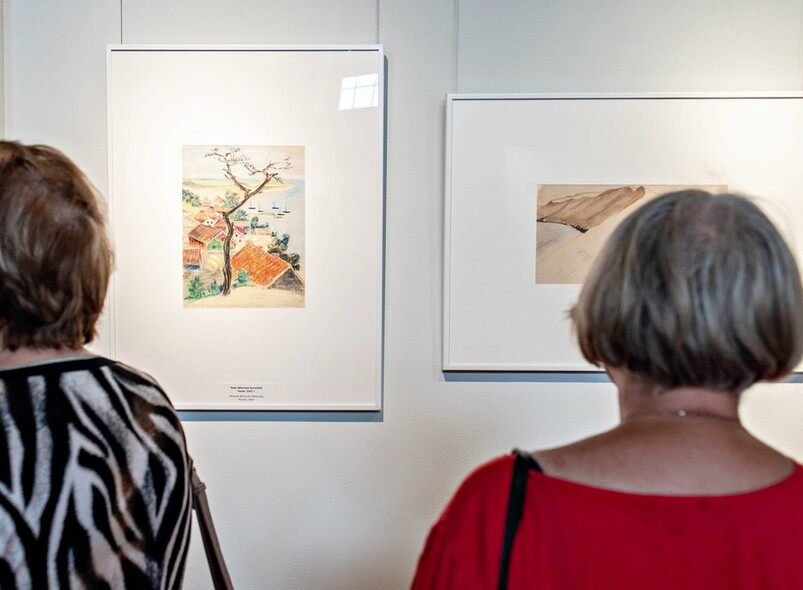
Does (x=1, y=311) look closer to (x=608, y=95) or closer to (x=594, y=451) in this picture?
(x=594, y=451)

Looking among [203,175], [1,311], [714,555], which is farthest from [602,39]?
[1,311]

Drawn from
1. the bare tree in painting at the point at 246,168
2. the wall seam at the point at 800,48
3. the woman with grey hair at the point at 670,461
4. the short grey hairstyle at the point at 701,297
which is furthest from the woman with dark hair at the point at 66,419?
the wall seam at the point at 800,48

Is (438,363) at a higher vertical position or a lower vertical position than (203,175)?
lower

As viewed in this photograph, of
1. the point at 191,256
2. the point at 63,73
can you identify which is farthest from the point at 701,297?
the point at 63,73

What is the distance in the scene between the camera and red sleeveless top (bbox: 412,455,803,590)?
25.1 inches

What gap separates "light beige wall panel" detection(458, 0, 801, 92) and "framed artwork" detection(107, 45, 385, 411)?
32cm

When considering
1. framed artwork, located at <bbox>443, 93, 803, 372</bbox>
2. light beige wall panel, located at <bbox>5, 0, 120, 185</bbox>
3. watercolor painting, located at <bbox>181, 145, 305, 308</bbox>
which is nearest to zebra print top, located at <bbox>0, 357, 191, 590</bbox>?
watercolor painting, located at <bbox>181, 145, 305, 308</bbox>

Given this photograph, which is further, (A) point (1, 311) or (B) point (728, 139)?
(B) point (728, 139)

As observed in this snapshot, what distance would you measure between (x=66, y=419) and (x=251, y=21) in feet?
4.17

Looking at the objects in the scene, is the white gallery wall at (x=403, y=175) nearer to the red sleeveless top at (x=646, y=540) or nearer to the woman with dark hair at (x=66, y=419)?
the woman with dark hair at (x=66, y=419)

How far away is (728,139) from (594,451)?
1.32m

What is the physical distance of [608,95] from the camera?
1.65 meters

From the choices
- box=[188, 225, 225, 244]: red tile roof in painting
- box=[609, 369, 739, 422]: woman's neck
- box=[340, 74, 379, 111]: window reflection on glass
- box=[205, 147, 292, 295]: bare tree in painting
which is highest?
box=[340, 74, 379, 111]: window reflection on glass

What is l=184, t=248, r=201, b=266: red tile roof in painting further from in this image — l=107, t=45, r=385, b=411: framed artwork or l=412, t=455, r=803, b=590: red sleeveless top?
l=412, t=455, r=803, b=590: red sleeveless top
